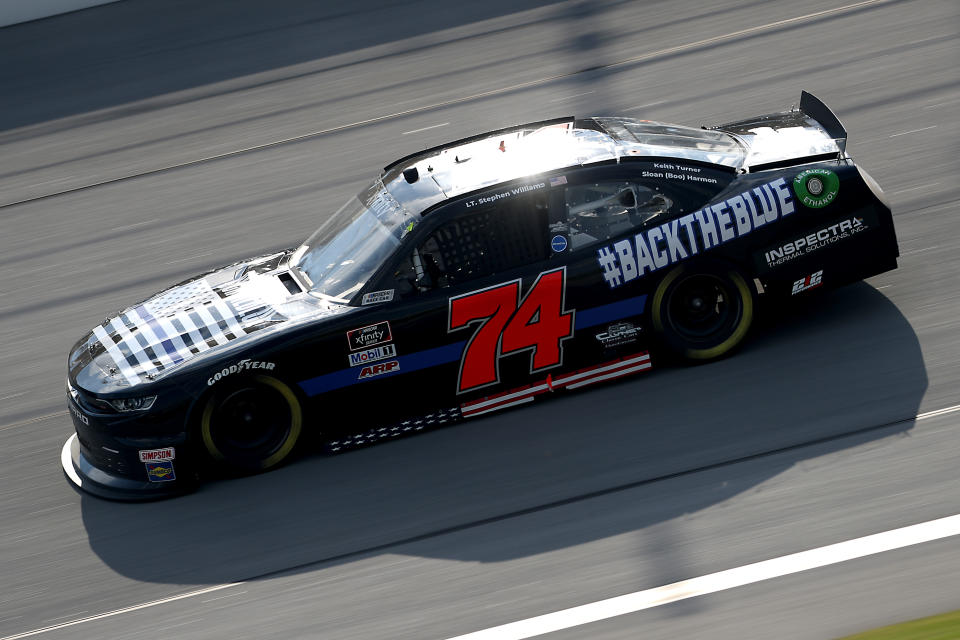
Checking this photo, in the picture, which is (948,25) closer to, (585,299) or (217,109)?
(585,299)

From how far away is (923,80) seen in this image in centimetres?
1040

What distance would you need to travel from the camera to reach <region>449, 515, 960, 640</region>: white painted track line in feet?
16.8

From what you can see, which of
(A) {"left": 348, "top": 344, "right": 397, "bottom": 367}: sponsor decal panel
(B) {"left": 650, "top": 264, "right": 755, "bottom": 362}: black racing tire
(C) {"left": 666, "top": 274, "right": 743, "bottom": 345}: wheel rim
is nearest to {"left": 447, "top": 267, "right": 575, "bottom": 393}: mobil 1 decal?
(A) {"left": 348, "top": 344, "right": 397, "bottom": 367}: sponsor decal panel

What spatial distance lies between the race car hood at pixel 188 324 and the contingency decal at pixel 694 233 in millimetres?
1682

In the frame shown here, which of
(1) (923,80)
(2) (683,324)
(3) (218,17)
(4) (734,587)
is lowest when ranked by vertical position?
(4) (734,587)

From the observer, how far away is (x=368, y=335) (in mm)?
6434

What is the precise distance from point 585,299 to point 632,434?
0.88 meters

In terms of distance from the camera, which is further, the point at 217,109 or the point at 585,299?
the point at 217,109

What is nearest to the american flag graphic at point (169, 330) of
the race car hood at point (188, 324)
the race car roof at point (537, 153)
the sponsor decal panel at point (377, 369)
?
the race car hood at point (188, 324)

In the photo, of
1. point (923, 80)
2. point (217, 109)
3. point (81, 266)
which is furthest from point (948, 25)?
point (81, 266)

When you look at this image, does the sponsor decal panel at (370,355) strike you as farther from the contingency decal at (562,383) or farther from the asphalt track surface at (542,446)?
the contingency decal at (562,383)

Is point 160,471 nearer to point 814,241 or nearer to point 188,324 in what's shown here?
point 188,324

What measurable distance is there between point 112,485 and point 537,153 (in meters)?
3.38

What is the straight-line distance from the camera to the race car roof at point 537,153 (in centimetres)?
668
